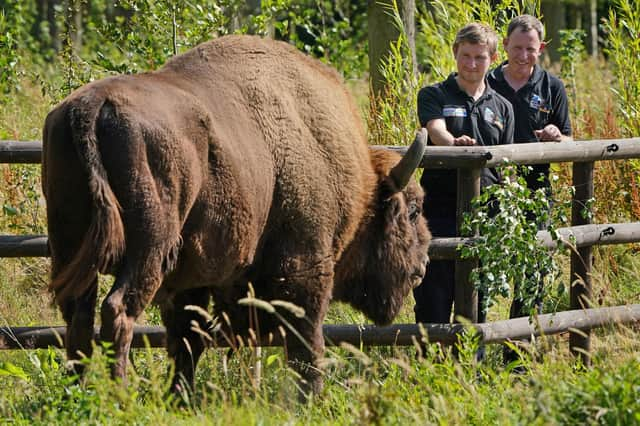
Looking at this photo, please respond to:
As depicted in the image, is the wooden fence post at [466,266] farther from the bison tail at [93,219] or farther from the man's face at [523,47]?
the bison tail at [93,219]

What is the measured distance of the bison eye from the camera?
20.3ft

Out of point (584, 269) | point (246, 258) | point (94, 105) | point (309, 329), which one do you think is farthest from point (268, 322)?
point (584, 269)

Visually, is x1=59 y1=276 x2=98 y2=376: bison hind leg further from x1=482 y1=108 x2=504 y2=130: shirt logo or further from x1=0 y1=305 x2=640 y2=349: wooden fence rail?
x1=482 y1=108 x2=504 y2=130: shirt logo

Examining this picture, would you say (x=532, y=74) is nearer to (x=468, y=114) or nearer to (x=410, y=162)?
(x=468, y=114)

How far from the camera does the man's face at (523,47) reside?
6.61m

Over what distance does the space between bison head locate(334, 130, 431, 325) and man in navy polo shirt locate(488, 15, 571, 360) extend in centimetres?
91

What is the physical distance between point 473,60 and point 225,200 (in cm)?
223

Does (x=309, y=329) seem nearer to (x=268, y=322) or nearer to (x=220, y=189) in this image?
(x=268, y=322)

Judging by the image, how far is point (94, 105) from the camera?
4.26m

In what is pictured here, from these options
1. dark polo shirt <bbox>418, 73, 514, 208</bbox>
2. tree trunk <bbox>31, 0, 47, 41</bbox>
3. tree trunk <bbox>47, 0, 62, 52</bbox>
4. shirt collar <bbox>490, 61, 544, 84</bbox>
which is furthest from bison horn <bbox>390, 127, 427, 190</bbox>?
tree trunk <bbox>31, 0, 47, 41</bbox>

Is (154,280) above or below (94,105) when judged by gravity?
below

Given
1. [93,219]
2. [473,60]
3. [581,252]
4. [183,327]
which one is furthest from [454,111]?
[93,219]

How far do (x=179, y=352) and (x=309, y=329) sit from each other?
0.77 m

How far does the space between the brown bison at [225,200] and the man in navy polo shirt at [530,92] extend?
1.01 metres
